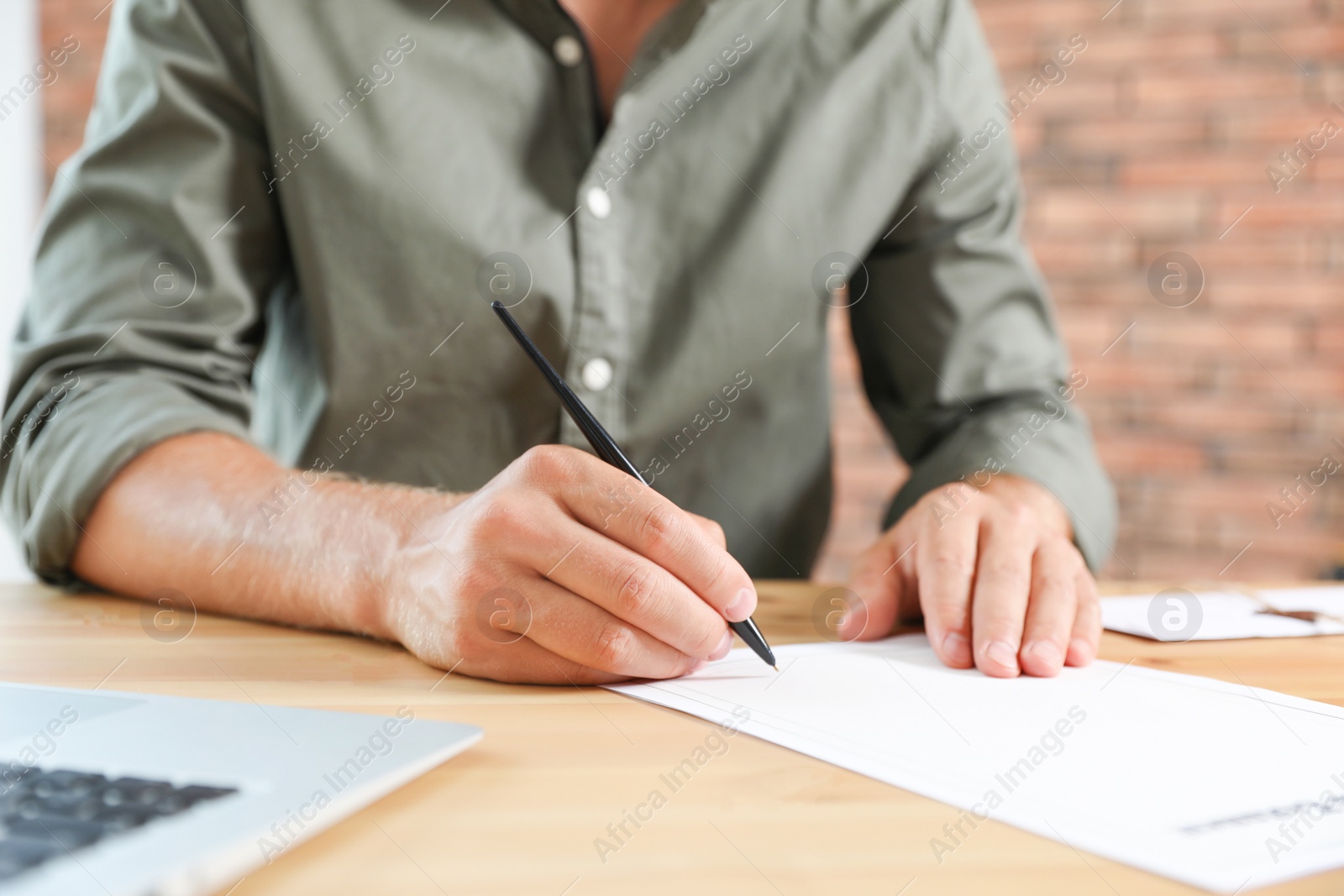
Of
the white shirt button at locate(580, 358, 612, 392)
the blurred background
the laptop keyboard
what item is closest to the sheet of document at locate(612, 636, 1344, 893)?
the laptop keyboard

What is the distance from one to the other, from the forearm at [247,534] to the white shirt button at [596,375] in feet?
0.94

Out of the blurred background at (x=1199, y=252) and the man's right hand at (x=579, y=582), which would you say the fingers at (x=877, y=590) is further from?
the blurred background at (x=1199, y=252)

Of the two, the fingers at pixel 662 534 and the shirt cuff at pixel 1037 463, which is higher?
the fingers at pixel 662 534

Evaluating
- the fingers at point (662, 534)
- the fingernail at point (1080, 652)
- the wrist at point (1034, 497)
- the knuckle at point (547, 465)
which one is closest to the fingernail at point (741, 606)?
the fingers at point (662, 534)

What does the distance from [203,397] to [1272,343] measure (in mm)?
2118

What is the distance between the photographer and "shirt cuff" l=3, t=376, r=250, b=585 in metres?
0.70

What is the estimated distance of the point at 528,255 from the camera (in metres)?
0.91

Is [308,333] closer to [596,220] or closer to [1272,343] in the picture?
[596,220]

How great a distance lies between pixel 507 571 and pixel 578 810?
0.61ft

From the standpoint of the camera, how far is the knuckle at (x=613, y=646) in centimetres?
52

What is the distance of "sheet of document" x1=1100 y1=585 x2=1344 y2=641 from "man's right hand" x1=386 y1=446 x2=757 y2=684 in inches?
14.4

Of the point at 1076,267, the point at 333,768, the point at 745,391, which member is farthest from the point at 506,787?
the point at 1076,267

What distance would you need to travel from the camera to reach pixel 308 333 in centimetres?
95

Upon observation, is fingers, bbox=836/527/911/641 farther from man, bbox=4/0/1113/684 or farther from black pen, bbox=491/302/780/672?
black pen, bbox=491/302/780/672
